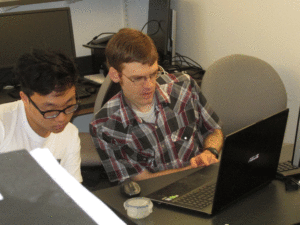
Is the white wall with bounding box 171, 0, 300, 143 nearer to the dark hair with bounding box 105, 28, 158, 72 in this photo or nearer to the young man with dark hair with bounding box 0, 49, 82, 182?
the dark hair with bounding box 105, 28, 158, 72

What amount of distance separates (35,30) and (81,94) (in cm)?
50

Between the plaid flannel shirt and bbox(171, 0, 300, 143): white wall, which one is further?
bbox(171, 0, 300, 143): white wall

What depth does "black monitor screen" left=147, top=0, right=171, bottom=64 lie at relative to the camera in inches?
92.8

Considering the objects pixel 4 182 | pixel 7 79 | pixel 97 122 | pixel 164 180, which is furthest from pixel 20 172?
pixel 7 79

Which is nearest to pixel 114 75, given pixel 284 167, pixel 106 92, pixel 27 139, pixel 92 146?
pixel 106 92

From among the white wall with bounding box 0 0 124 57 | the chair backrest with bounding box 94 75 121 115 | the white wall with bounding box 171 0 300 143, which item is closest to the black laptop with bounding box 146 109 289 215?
the chair backrest with bounding box 94 75 121 115

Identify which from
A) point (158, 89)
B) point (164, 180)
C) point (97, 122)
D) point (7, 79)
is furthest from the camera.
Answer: point (7, 79)

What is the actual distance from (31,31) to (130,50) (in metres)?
1.01

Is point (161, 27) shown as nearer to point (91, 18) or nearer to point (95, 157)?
point (91, 18)

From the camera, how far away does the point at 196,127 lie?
5.49 feet

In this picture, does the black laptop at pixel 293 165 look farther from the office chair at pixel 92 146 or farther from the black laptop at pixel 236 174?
the office chair at pixel 92 146

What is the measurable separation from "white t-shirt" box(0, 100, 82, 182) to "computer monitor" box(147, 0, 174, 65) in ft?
3.87

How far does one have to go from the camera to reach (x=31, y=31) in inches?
86.4

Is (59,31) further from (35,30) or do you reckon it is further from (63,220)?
(63,220)
